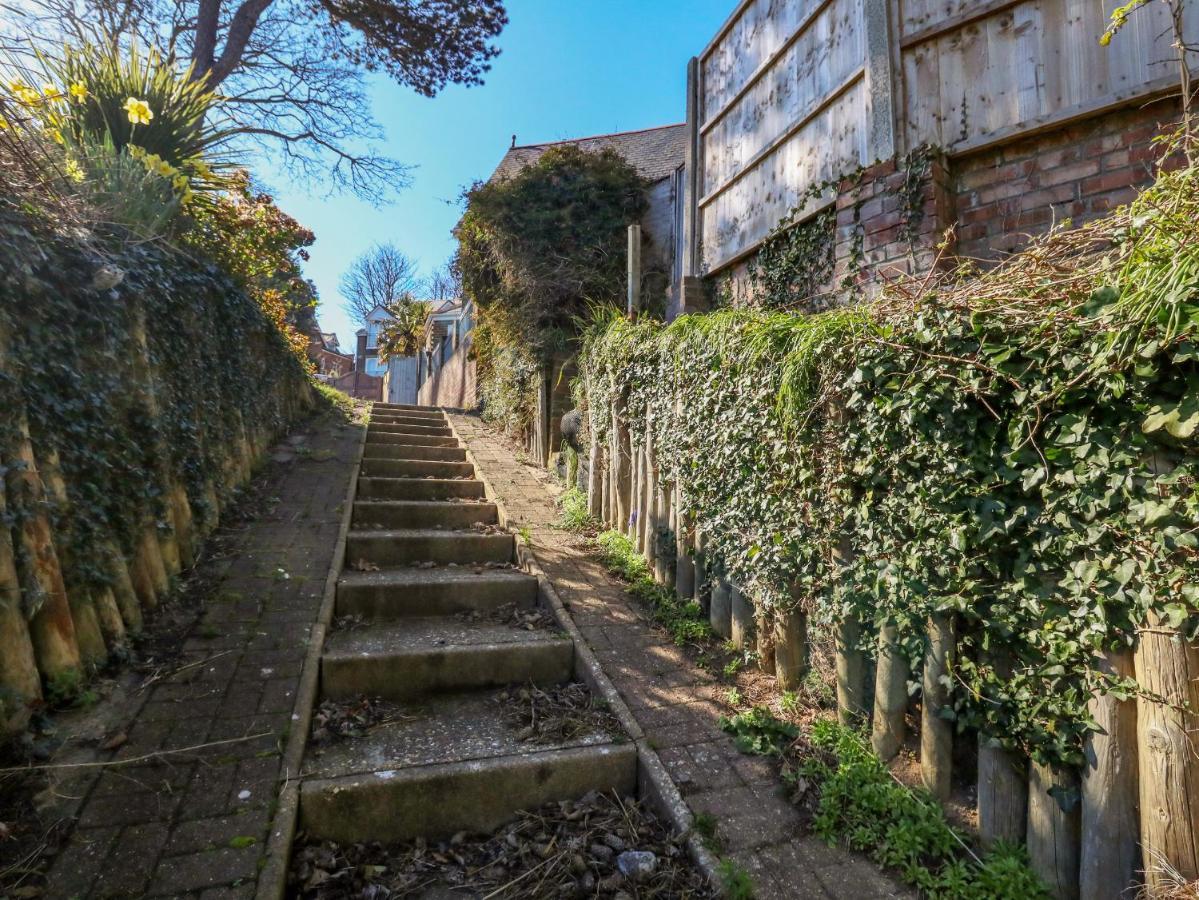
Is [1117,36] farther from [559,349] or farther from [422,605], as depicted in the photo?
[559,349]

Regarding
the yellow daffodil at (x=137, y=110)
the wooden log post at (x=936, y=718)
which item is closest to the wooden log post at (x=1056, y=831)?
the wooden log post at (x=936, y=718)

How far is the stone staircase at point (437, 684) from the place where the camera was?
196 cm

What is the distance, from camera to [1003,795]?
1.69 m

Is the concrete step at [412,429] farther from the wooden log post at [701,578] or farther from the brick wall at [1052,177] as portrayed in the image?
the brick wall at [1052,177]

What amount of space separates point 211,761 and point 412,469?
12.4 feet

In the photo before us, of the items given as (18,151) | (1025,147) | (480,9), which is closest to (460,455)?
(18,151)

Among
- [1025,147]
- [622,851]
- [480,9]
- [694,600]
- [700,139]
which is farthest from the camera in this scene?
[480,9]

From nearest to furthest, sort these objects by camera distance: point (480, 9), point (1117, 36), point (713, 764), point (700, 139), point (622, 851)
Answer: point (622, 851) < point (713, 764) < point (1117, 36) < point (700, 139) < point (480, 9)

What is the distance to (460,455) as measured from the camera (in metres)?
6.40

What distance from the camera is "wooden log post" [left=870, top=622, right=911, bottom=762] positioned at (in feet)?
6.48

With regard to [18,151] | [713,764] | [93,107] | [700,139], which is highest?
[700,139]

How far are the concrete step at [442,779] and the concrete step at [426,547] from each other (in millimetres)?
1549

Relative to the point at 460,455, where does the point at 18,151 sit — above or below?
above

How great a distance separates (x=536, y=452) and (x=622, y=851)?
4.94m
